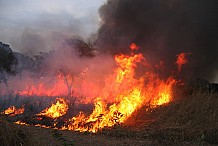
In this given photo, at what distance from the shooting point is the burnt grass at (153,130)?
9087 millimetres

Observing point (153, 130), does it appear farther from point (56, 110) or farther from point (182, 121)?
point (56, 110)

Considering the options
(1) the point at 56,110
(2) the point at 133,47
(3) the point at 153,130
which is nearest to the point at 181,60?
(2) the point at 133,47

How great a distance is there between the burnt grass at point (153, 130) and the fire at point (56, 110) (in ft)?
8.61

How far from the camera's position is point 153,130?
12.6 m

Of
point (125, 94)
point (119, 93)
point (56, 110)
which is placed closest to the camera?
point (56, 110)

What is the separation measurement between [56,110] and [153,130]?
5.99 m

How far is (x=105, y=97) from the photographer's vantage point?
17.5 m

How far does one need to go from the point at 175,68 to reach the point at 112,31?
4792 millimetres

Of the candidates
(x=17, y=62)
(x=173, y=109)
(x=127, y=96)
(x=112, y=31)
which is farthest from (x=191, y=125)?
(x=17, y=62)

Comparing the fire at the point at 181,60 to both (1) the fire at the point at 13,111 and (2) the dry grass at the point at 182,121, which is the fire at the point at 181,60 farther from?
(1) the fire at the point at 13,111

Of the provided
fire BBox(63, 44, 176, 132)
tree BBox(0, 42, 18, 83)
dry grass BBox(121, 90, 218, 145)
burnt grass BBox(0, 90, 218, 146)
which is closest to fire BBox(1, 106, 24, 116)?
burnt grass BBox(0, 90, 218, 146)

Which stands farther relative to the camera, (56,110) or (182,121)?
(56,110)

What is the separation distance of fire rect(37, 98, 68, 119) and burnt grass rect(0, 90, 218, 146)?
2626 mm

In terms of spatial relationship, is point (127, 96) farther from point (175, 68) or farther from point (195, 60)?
point (195, 60)
